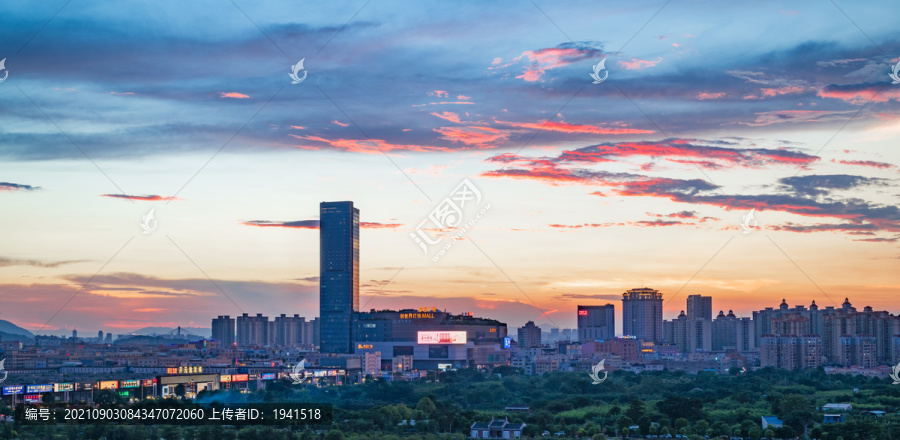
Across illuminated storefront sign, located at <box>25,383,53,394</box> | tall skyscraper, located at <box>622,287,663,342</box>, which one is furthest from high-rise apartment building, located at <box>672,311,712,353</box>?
illuminated storefront sign, located at <box>25,383,53,394</box>

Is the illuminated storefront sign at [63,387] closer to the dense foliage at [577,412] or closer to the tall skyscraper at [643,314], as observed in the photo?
the dense foliage at [577,412]

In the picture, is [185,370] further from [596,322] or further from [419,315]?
[596,322]

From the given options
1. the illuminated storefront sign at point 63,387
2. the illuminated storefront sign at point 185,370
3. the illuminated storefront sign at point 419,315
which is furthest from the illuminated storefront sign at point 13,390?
the illuminated storefront sign at point 419,315

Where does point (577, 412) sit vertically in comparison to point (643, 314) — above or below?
below

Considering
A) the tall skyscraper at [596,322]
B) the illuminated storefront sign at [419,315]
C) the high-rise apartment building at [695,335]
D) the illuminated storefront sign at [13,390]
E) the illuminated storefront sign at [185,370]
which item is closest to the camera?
the illuminated storefront sign at [13,390]

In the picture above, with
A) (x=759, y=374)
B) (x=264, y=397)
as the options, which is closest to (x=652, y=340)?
(x=759, y=374)

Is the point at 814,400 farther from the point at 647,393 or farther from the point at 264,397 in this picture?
the point at 264,397

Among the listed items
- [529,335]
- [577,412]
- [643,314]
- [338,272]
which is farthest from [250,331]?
[577,412]

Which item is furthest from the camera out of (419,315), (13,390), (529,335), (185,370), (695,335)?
(529,335)
